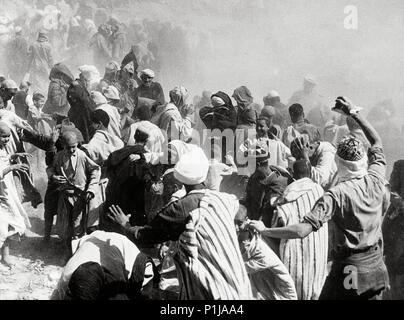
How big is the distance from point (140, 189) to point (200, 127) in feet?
7.87

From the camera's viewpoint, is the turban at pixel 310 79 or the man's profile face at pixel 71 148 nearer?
the man's profile face at pixel 71 148

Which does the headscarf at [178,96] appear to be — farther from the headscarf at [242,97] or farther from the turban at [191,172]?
the turban at [191,172]

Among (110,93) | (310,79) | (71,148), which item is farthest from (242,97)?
(71,148)

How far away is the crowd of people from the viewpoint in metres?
4.06

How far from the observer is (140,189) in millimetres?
5809

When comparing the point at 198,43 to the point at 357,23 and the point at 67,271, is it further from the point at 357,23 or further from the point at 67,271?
the point at 67,271

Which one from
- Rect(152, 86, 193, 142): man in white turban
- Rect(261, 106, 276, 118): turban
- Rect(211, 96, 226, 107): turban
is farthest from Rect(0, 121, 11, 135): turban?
Rect(261, 106, 276, 118): turban

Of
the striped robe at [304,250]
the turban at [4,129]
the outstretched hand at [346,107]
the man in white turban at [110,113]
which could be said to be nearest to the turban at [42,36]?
the man in white turban at [110,113]

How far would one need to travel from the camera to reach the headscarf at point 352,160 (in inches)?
172

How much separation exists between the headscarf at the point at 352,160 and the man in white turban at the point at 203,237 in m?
0.96

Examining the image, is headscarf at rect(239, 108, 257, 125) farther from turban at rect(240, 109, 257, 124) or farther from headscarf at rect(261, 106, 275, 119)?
headscarf at rect(261, 106, 275, 119)
